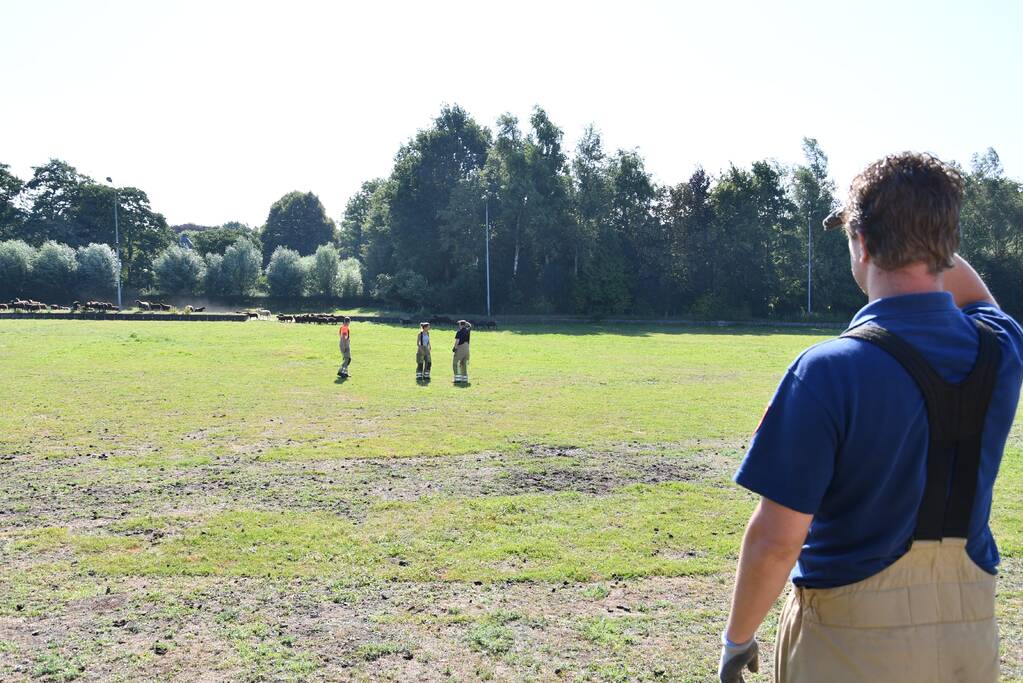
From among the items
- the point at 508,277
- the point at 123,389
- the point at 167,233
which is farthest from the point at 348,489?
the point at 167,233

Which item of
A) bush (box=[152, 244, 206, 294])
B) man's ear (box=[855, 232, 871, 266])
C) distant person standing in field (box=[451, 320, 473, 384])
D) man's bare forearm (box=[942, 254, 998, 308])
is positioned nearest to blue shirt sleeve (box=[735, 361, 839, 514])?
man's ear (box=[855, 232, 871, 266])

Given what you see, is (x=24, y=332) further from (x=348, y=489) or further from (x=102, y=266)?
(x=102, y=266)

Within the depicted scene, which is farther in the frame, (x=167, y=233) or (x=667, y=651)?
(x=167, y=233)

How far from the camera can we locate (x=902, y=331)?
7.47ft

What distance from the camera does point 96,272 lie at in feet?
242

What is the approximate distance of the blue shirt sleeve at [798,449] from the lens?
219 centimetres

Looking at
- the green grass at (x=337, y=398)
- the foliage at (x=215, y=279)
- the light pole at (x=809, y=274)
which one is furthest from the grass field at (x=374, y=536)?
the foliage at (x=215, y=279)

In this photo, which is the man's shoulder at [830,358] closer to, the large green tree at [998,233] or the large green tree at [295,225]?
the large green tree at [998,233]

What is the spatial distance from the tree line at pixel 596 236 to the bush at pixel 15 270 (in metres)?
11.9

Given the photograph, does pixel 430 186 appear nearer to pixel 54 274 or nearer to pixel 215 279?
pixel 215 279

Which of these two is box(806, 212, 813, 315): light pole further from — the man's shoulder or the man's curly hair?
the man's shoulder

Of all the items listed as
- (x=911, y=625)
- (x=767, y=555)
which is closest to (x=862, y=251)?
(x=767, y=555)

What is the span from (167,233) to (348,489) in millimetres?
100342

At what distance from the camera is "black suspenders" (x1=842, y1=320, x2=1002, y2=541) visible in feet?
7.28
